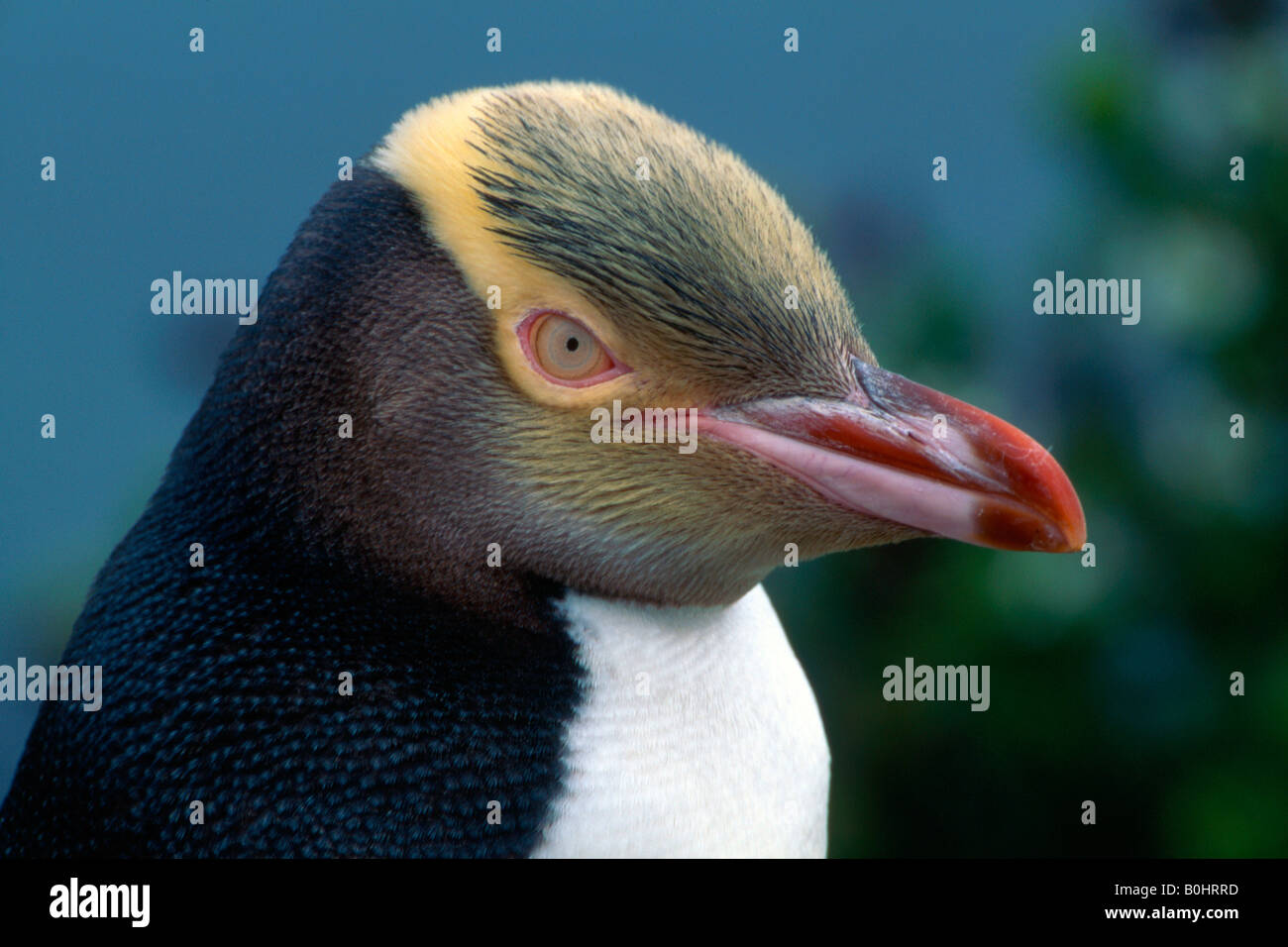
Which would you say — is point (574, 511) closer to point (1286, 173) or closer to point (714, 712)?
point (714, 712)

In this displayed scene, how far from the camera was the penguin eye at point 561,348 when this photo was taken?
1087 mm

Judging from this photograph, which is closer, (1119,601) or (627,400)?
(627,400)

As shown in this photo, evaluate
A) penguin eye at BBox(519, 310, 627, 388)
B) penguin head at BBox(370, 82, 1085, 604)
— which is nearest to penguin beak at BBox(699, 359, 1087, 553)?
penguin head at BBox(370, 82, 1085, 604)

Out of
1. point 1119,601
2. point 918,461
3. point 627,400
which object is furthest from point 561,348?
point 1119,601

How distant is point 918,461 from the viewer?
3.50 feet

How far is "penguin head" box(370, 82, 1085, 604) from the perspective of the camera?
3.55ft

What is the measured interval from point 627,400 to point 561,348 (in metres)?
0.07

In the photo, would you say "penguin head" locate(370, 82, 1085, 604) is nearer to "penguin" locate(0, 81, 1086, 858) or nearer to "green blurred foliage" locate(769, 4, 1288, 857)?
"penguin" locate(0, 81, 1086, 858)

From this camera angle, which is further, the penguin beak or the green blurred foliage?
the green blurred foliage

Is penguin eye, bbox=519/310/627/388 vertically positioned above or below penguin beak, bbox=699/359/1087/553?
above

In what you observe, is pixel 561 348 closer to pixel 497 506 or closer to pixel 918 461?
pixel 497 506

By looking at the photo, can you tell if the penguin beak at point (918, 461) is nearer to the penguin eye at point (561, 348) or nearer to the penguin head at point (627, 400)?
the penguin head at point (627, 400)

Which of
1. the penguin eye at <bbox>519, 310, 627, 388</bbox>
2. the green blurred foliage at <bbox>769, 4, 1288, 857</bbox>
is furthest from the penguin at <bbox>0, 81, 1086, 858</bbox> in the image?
the green blurred foliage at <bbox>769, 4, 1288, 857</bbox>

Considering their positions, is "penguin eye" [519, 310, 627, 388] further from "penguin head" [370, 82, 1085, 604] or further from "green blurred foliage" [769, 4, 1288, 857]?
"green blurred foliage" [769, 4, 1288, 857]
